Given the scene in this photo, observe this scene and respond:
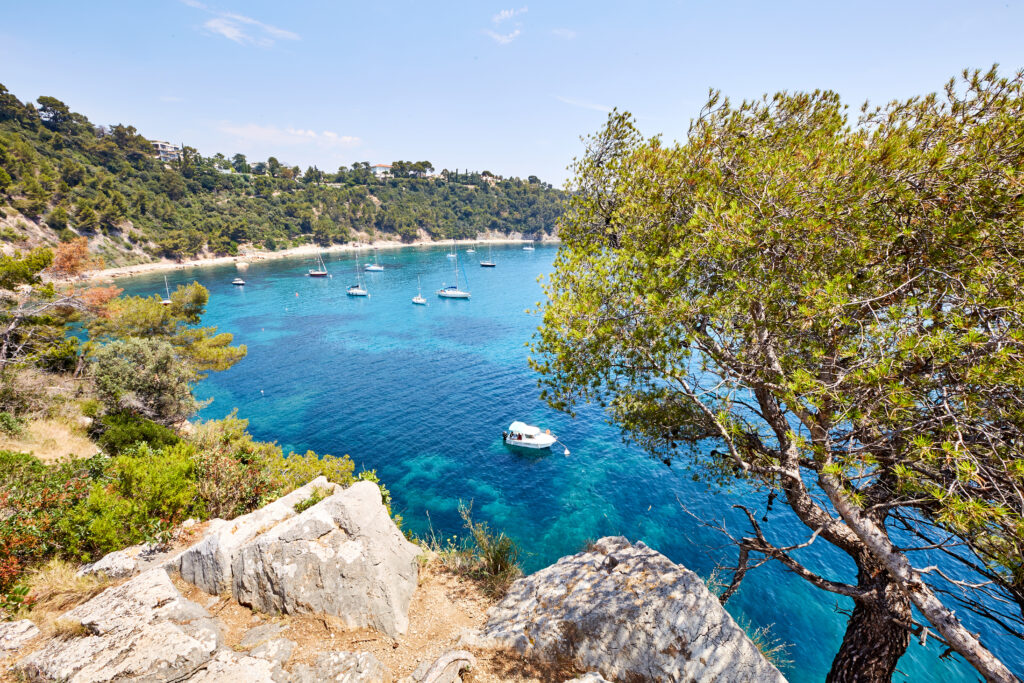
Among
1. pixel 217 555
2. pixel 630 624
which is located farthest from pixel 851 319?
pixel 217 555

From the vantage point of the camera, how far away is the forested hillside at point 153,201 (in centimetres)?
8075

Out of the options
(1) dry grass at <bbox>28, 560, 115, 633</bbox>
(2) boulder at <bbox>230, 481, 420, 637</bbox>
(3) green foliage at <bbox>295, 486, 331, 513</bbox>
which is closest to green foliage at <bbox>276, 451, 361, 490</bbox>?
(3) green foliage at <bbox>295, 486, 331, 513</bbox>

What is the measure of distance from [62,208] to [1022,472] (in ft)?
429

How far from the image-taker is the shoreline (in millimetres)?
85562

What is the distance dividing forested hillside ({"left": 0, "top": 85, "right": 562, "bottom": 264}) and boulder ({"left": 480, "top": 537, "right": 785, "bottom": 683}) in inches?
3810

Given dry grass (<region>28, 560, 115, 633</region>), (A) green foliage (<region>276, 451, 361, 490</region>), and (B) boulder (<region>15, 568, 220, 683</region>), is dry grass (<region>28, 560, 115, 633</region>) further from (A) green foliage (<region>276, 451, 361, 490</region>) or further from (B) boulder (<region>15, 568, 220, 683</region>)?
(A) green foliage (<region>276, 451, 361, 490</region>)

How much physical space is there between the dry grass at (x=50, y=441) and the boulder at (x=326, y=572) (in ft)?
40.4

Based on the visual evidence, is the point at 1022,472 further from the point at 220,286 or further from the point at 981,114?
the point at 220,286

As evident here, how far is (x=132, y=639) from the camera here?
6082mm

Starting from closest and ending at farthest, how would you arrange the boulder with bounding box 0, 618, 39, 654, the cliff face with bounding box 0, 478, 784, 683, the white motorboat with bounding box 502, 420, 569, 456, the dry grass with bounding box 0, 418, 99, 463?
1. the cliff face with bounding box 0, 478, 784, 683
2. the boulder with bounding box 0, 618, 39, 654
3. the dry grass with bounding box 0, 418, 99, 463
4. the white motorboat with bounding box 502, 420, 569, 456

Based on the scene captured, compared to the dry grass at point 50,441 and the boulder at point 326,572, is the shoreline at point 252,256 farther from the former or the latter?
the boulder at point 326,572

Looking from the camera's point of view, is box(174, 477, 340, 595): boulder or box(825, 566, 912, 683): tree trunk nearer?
box(825, 566, 912, 683): tree trunk

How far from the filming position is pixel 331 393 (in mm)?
36500

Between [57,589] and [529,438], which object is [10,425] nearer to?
[57,589]
